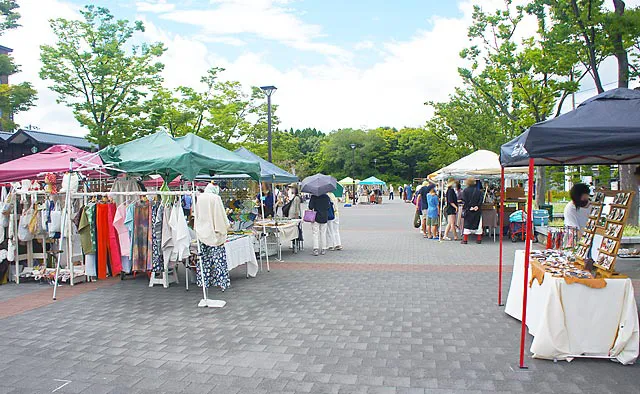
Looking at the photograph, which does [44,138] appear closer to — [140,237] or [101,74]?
[101,74]

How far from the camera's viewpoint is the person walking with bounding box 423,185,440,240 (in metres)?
13.7

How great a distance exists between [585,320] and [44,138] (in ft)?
89.8

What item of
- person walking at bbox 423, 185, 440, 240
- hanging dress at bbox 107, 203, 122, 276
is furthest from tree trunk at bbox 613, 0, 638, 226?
hanging dress at bbox 107, 203, 122, 276

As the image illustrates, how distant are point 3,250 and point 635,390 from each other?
9432mm

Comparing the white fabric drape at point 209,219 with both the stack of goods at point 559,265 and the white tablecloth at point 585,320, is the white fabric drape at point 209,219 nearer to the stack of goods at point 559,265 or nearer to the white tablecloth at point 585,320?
the stack of goods at point 559,265

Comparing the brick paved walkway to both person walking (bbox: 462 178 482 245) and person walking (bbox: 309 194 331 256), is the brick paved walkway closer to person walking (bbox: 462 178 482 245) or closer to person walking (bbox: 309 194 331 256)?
person walking (bbox: 309 194 331 256)

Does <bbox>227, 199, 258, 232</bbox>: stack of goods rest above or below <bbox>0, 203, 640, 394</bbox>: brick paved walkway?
above

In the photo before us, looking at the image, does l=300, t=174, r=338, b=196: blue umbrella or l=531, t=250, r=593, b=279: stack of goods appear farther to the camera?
l=300, t=174, r=338, b=196: blue umbrella

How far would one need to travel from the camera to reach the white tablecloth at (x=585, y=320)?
4.15m

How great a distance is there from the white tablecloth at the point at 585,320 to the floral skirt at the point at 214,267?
4572 mm

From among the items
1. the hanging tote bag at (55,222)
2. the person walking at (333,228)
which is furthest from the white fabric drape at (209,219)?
the person walking at (333,228)

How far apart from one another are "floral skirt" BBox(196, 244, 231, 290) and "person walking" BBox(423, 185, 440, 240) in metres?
8.16

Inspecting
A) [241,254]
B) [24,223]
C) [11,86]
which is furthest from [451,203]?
[11,86]

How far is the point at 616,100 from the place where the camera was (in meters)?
4.28
